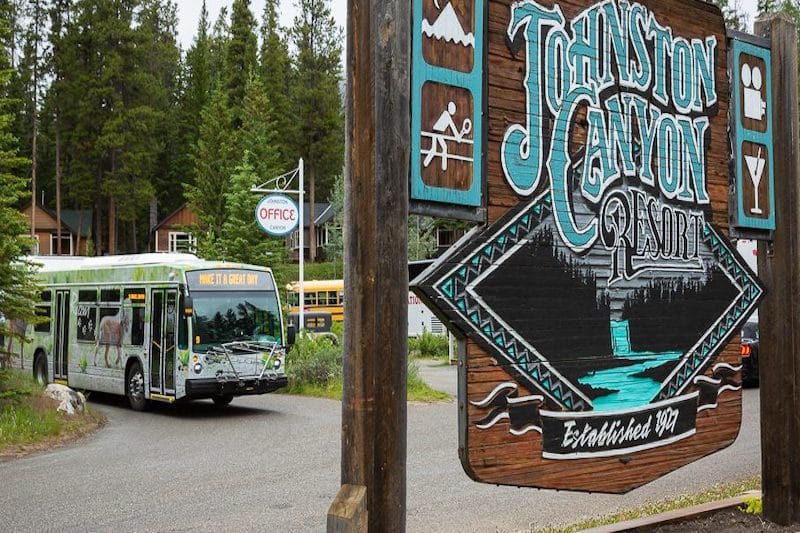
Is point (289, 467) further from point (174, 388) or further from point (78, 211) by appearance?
point (78, 211)

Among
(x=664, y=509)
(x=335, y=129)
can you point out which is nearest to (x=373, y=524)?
(x=664, y=509)

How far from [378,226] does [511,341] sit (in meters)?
1.08

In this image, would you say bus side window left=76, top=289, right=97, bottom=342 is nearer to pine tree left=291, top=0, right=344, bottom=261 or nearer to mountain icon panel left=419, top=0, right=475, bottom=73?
mountain icon panel left=419, top=0, right=475, bottom=73

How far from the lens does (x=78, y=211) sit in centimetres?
7956

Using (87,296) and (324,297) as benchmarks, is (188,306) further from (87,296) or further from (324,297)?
(324,297)

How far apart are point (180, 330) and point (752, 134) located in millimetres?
12556

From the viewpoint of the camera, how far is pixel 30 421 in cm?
1451

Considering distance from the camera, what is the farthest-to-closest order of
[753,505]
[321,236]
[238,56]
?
1. [321,236]
2. [238,56]
3. [753,505]

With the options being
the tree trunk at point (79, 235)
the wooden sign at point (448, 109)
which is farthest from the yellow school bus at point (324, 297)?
the wooden sign at point (448, 109)

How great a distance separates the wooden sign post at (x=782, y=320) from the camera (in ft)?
21.2

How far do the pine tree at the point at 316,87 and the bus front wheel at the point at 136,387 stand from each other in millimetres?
45031

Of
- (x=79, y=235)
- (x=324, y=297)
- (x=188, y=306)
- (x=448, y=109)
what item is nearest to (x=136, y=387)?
(x=188, y=306)

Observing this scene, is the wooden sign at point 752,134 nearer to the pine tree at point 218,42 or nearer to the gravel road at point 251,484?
the gravel road at point 251,484

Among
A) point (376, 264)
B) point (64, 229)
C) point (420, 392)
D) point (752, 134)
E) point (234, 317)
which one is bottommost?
point (420, 392)
